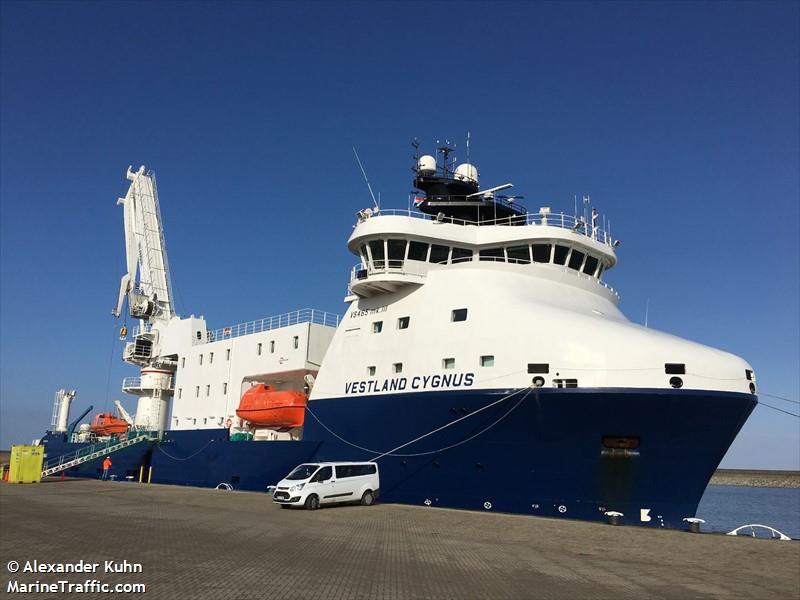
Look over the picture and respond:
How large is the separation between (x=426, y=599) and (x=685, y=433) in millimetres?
10713

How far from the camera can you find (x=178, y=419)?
34688mm

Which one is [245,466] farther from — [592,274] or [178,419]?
[592,274]

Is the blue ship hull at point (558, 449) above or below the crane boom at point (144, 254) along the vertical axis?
below

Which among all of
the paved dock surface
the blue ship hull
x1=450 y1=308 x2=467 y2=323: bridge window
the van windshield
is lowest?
the paved dock surface

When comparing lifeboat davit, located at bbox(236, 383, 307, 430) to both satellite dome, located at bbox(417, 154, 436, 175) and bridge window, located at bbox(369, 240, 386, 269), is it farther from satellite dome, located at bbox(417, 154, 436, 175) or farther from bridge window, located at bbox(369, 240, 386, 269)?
satellite dome, located at bbox(417, 154, 436, 175)

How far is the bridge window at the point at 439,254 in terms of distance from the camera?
2250 centimetres

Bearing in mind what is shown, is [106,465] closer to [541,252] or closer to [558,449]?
[541,252]

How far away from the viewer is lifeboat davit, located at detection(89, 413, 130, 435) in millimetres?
44750

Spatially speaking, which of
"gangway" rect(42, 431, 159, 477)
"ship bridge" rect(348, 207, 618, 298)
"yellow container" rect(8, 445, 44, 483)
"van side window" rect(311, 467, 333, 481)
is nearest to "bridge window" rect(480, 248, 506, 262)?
"ship bridge" rect(348, 207, 618, 298)

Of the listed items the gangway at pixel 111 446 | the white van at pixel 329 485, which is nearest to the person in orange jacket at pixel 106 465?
the gangway at pixel 111 446

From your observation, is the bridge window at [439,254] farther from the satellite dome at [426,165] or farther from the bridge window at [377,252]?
the satellite dome at [426,165]

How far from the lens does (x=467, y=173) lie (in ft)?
89.2

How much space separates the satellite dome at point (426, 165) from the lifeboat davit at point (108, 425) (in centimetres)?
2934

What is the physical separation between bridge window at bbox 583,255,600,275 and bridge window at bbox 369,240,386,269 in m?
7.14
